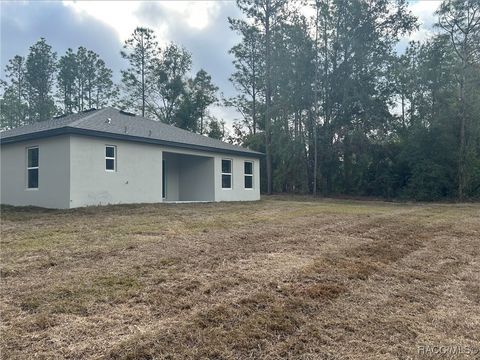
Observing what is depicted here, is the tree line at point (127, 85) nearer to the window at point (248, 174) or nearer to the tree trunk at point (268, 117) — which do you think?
the tree trunk at point (268, 117)

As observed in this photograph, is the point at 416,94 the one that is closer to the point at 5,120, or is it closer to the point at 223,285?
the point at 223,285

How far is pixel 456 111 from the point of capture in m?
21.2

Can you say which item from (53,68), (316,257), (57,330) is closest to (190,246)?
(316,257)

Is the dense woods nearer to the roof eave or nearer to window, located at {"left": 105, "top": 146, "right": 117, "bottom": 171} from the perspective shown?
the roof eave

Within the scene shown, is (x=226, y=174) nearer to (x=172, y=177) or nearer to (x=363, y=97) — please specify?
(x=172, y=177)

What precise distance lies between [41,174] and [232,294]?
10.00 meters

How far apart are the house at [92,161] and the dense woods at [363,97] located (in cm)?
1055

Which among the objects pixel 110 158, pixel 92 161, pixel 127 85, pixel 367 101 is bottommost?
pixel 92 161

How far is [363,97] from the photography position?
76.9ft

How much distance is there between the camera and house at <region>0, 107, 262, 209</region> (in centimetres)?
1147

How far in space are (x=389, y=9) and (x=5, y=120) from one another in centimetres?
3160

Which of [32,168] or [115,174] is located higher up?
[32,168]

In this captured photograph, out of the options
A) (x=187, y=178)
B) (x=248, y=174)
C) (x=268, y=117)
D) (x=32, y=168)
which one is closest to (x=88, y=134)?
(x=32, y=168)

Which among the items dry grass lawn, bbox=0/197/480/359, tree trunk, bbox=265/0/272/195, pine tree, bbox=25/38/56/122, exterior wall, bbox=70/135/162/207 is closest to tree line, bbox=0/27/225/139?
pine tree, bbox=25/38/56/122
